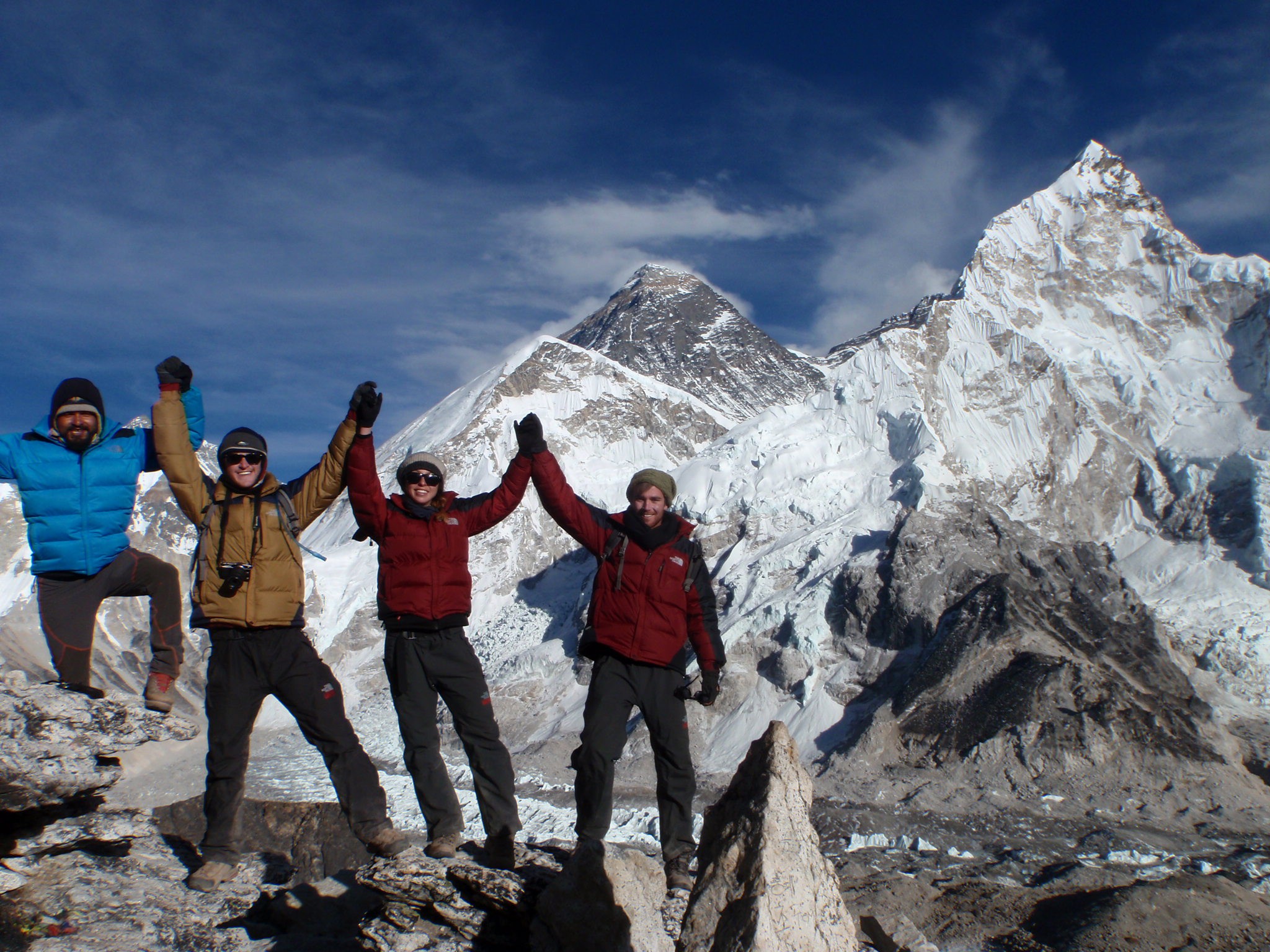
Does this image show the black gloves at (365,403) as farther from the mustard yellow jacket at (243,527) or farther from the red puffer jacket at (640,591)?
the red puffer jacket at (640,591)

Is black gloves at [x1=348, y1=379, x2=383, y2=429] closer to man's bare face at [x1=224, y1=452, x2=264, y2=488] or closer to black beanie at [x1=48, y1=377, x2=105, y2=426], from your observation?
man's bare face at [x1=224, y1=452, x2=264, y2=488]

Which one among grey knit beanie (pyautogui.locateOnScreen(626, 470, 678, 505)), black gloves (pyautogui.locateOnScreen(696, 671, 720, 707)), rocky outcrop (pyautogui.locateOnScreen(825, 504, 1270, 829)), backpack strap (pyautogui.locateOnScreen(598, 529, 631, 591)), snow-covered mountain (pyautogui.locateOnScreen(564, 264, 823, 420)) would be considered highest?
snow-covered mountain (pyautogui.locateOnScreen(564, 264, 823, 420))

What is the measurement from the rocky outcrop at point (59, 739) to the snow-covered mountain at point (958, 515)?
3282cm

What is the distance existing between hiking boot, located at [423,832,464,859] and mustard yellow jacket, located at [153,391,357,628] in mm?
1468

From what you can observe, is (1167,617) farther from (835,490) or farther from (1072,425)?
(835,490)

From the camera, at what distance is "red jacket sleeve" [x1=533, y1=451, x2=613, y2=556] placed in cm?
526

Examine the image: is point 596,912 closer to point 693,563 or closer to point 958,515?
point 693,563

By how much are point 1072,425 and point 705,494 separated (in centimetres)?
2496

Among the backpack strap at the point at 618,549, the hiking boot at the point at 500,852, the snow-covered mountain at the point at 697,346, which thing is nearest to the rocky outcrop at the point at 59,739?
the hiking boot at the point at 500,852

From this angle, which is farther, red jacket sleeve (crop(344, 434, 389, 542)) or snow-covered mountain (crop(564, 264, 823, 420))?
snow-covered mountain (crop(564, 264, 823, 420))

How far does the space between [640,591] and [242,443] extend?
2.51 m

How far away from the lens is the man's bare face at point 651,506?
5223 mm

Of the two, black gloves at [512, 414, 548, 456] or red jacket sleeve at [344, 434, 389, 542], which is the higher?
black gloves at [512, 414, 548, 456]

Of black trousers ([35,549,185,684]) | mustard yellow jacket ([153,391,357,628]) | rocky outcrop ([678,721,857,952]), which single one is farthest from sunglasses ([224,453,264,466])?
rocky outcrop ([678,721,857,952])
